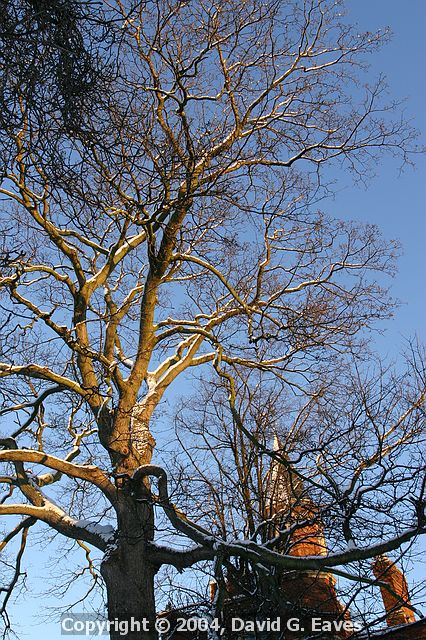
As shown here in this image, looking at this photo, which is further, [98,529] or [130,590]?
[98,529]

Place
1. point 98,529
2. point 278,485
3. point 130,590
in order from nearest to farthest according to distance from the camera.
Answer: point 130,590 < point 98,529 < point 278,485

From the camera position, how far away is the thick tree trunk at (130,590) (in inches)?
293

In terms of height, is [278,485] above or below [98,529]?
above

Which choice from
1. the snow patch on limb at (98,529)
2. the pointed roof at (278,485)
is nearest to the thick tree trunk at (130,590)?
the snow patch on limb at (98,529)

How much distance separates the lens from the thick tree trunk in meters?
7.45

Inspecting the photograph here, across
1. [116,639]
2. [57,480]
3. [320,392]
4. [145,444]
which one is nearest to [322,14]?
[320,392]

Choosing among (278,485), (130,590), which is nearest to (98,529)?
(130,590)

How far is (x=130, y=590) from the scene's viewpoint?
7.83 metres

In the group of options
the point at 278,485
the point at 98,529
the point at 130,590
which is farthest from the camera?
the point at 278,485

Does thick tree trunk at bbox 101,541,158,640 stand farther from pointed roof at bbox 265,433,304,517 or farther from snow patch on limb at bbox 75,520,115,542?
pointed roof at bbox 265,433,304,517

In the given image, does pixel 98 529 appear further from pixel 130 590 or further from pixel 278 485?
pixel 278 485

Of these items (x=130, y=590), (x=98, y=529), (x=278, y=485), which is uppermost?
(x=278, y=485)

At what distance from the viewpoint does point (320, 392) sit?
10414 millimetres

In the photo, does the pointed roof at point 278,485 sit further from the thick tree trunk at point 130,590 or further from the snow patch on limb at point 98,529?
the snow patch on limb at point 98,529
